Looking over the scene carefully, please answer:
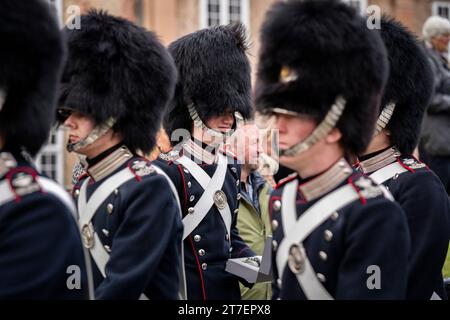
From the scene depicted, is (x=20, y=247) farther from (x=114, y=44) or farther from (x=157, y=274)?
(x=114, y=44)

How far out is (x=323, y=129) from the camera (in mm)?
2605

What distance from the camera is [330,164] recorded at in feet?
8.79

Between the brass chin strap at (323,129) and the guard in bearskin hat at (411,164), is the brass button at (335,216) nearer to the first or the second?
the brass chin strap at (323,129)

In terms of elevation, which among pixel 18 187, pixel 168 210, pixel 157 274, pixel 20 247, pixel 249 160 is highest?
pixel 18 187

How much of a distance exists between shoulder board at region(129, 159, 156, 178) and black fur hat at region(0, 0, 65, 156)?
571mm

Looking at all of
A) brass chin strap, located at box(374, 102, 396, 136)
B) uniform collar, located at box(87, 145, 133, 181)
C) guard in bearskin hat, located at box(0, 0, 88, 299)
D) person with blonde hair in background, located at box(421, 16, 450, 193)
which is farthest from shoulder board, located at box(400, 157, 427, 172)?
person with blonde hair in background, located at box(421, 16, 450, 193)

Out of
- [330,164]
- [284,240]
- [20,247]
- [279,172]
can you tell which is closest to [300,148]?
[330,164]

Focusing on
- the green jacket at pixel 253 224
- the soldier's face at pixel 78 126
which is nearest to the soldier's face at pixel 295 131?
the soldier's face at pixel 78 126

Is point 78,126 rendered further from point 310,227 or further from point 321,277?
point 321,277

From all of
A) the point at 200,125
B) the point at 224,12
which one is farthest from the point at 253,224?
the point at 224,12

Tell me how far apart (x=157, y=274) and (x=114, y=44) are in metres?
1.02

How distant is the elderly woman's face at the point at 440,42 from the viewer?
7105mm

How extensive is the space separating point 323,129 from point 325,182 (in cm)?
19

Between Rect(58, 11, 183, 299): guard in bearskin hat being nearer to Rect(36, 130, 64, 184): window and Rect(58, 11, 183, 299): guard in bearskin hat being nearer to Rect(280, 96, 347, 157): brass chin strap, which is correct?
Rect(280, 96, 347, 157): brass chin strap
